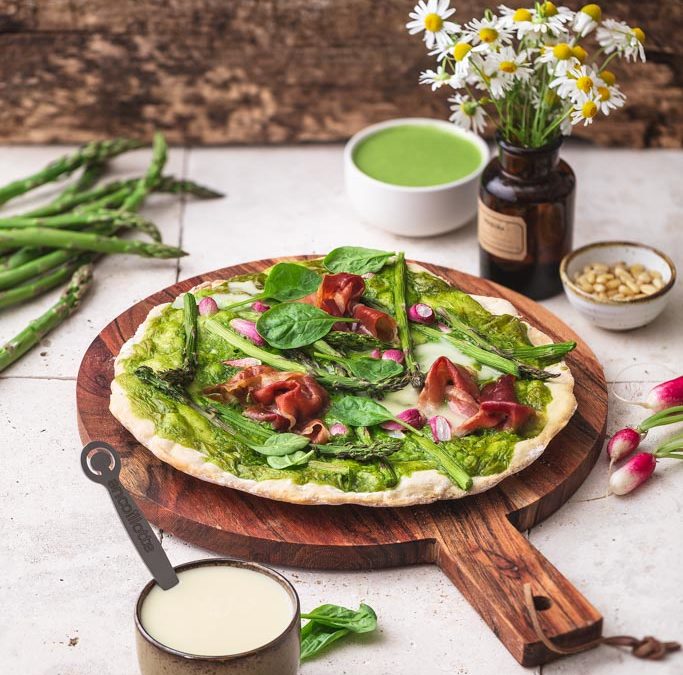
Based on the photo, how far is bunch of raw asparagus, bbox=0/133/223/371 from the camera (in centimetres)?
550

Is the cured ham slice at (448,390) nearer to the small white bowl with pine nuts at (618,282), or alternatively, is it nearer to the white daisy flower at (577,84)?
the small white bowl with pine nuts at (618,282)

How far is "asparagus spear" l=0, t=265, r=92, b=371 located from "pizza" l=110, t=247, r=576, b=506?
71 cm

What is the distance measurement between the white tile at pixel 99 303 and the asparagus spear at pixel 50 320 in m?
0.04

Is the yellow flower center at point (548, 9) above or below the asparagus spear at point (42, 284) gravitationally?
above

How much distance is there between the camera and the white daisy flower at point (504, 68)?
4.68 metres

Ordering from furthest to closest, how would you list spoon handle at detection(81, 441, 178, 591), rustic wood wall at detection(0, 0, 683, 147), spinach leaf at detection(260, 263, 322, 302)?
A: 1. rustic wood wall at detection(0, 0, 683, 147)
2. spinach leaf at detection(260, 263, 322, 302)
3. spoon handle at detection(81, 441, 178, 591)

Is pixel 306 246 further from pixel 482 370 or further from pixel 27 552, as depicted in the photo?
pixel 27 552

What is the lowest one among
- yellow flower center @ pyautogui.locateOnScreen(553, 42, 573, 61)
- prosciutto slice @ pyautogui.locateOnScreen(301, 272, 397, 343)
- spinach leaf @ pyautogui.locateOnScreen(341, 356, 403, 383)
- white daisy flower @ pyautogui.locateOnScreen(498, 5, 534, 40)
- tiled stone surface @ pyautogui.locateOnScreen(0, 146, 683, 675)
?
tiled stone surface @ pyautogui.locateOnScreen(0, 146, 683, 675)

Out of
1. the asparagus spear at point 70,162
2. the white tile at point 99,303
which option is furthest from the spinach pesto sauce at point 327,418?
the asparagus spear at point 70,162

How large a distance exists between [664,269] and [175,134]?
128 inches

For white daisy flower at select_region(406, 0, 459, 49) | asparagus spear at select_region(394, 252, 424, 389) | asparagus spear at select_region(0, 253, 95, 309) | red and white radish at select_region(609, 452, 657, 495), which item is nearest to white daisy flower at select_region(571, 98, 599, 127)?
white daisy flower at select_region(406, 0, 459, 49)

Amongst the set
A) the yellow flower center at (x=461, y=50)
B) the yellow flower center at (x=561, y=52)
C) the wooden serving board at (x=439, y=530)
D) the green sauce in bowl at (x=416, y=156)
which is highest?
the yellow flower center at (x=561, y=52)

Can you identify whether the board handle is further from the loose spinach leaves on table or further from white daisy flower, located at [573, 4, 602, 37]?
white daisy flower, located at [573, 4, 602, 37]

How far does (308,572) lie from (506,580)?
2.43 feet
